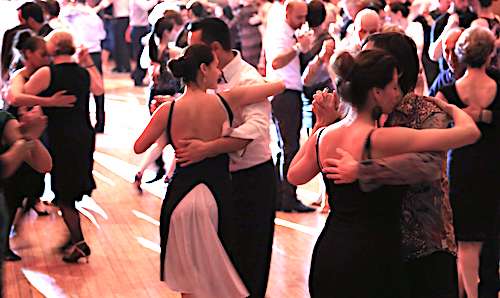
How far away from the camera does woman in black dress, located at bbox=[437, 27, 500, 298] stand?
433cm

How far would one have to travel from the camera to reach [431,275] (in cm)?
324

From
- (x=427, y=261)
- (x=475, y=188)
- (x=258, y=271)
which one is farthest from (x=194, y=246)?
(x=475, y=188)

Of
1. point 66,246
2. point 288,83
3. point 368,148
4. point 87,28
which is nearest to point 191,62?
point 368,148

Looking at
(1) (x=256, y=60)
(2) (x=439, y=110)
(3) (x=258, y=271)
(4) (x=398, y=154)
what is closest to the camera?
(4) (x=398, y=154)

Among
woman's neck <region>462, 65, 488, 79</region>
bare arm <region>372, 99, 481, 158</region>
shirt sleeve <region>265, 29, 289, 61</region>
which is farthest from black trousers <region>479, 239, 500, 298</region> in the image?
shirt sleeve <region>265, 29, 289, 61</region>

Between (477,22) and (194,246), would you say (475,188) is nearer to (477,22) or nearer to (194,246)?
(194,246)

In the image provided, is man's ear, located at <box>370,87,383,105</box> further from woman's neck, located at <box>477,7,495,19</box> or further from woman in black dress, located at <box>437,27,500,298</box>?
woman's neck, located at <box>477,7,495,19</box>

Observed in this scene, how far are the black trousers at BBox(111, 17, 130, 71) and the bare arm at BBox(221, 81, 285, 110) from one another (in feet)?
36.9

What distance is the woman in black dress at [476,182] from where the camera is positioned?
4332 mm

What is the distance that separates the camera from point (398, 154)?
2.99 meters

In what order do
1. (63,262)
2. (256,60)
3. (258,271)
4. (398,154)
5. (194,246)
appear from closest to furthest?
(398,154) < (194,246) < (258,271) < (63,262) < (256,60)

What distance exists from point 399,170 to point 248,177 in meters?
1.65

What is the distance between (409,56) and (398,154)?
39cm

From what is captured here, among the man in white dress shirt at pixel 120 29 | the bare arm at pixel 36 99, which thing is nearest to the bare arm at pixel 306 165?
the bare arm at pixel 36 99
